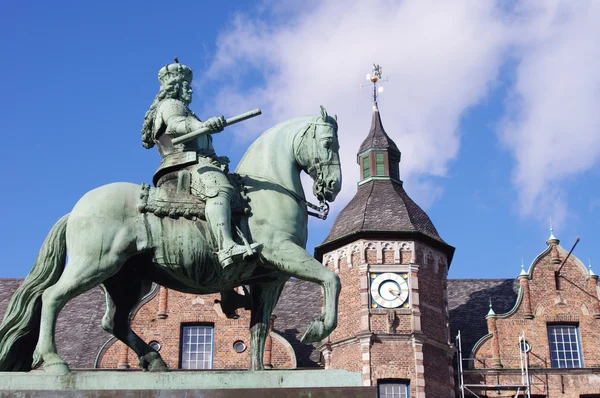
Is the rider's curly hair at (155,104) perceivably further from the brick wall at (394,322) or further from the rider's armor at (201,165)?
the brick wall at (394,322)

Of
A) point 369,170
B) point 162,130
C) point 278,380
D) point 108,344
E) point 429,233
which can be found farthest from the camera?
point 369,170

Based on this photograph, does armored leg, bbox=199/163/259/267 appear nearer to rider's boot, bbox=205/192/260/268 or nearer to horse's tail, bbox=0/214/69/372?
rider's boot, bbox=205/192/260/268

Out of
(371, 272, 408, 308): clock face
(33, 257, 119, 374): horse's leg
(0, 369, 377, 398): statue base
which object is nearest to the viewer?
(0, 369, 377, 398): statue base

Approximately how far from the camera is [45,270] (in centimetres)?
973

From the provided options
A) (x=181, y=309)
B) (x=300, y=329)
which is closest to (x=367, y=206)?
(x=300, y=329)

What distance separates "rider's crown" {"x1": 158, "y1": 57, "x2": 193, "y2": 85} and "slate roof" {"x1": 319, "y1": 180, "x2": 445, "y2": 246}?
21.3m

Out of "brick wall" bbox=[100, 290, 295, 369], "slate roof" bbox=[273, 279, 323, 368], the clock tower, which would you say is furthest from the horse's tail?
"slate roof" bbox=[273, 279, 323, 368]

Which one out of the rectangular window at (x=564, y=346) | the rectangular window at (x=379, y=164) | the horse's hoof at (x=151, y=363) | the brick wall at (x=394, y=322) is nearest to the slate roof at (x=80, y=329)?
the brick wall at (x=394, y=322)

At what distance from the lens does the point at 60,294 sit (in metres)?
9.31

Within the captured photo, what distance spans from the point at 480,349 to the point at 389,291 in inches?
152

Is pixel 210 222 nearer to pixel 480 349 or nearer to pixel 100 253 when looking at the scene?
pixel 100 253

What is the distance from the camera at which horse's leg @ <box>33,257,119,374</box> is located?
9219 millimetres

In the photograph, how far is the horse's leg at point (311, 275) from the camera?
938 cm

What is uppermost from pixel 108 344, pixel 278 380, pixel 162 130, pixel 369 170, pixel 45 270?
pixel 369 170
